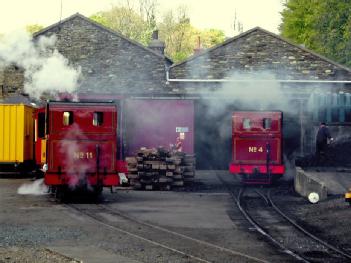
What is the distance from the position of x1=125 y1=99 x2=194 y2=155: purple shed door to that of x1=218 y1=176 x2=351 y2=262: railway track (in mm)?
11971

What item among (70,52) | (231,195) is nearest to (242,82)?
(70,52)

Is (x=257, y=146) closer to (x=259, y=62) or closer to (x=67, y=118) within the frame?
(x=67, y=118)

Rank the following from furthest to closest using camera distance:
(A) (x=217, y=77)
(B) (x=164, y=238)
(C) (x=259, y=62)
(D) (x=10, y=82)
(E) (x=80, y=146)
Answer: (D) (x=10, y=82)
(C) (x=259, y=62)
(A) (x=217, y=77)
(E) (x=80, y=146)
(B) (x=164, y=238)

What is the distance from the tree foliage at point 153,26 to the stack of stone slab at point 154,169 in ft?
172

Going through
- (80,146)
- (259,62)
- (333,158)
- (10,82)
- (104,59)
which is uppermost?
(104,59)

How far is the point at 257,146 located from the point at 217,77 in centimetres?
910

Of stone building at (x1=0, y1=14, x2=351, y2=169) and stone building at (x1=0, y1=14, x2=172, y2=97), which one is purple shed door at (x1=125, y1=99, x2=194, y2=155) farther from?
stone building at (x1=0, y1=14, x2=172, y2=97)

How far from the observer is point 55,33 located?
121 ft

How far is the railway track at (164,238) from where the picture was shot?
447 inches

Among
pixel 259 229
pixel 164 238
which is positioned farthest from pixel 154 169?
pixel 164 238

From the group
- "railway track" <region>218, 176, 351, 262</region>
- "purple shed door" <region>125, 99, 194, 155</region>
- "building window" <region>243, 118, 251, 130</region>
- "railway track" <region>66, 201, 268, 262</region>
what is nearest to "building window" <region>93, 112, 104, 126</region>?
"railway track" <region>66, 201, 268, 262</region>

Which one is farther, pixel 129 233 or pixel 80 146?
pixel 80 146

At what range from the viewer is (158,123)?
34.7 m

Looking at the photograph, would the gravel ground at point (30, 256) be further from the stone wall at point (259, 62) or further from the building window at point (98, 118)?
the stone wall at point (259, 62)
